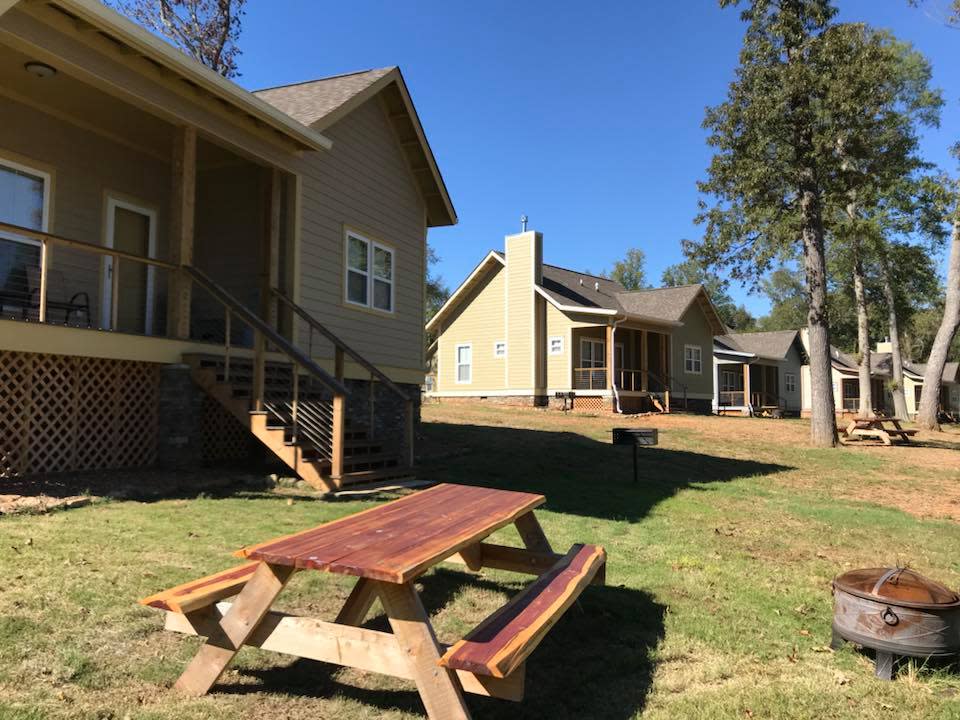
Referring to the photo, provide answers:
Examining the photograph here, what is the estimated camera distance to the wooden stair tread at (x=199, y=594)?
293cm

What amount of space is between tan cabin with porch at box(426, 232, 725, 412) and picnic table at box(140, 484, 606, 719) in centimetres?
2185

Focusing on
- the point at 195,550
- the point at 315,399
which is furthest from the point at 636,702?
the point at 315,399

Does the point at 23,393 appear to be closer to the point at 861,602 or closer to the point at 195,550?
the point at 195,550

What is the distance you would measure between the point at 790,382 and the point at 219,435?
3954 cm

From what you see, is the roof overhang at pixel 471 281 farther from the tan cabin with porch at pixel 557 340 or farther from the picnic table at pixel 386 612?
the picnic table at pixel 386 612

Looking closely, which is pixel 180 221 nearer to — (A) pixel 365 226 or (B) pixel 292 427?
(B) pixel 292 427

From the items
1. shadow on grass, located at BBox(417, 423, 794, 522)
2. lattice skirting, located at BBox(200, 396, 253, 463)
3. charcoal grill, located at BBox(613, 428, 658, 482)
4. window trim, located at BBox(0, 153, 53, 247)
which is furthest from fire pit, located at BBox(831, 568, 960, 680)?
window trim, located at BBox(0, 153, 53, 247)

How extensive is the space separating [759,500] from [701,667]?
628 cm

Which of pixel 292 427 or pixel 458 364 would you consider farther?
pixel 458 364

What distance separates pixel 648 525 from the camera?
7.39 meters

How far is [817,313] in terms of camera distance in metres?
17.8

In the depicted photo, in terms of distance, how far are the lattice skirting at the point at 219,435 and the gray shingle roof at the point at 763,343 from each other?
32266mm

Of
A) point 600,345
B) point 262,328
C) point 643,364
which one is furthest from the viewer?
point 600,345

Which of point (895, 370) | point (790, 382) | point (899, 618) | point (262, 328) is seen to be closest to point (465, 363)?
point (895, 370)
